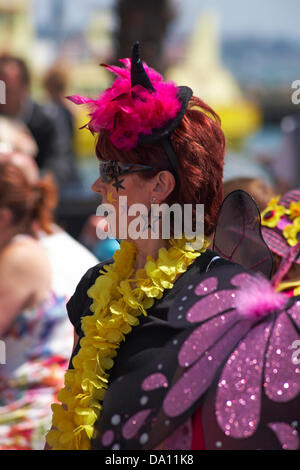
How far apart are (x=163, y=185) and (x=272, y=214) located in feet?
2.67

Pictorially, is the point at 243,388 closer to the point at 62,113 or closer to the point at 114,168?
the point at 114,168

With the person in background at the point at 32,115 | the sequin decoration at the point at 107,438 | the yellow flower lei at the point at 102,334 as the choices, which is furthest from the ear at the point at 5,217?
the person in background at the point at 32,115

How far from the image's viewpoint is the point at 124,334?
1767mm

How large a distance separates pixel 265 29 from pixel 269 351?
2112 cm

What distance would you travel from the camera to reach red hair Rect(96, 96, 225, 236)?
1.77m

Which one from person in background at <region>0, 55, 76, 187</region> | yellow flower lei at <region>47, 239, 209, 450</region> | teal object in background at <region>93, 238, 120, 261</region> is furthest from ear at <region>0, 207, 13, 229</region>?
person in background at <region>0, 55, 76, 187</region>

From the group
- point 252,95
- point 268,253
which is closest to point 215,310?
point 268,253

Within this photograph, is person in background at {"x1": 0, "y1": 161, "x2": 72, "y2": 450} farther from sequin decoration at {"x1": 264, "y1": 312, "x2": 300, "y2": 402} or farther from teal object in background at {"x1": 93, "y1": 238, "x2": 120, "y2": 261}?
sequin decoration at {"x1": 264, "y1": 312, "x2": 300, "y2": 402}

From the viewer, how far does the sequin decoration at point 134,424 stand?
5.09 feet

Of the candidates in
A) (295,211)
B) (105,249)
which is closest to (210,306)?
(295,211)

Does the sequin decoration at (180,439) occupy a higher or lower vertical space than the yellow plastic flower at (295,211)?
lower

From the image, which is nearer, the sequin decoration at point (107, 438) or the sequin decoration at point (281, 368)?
the sequin decoration at point (281, 368)

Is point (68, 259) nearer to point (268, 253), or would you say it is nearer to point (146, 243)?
point (146, 243)

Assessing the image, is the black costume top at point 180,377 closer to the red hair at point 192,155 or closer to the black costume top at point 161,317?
the black costume top at point 161,317
